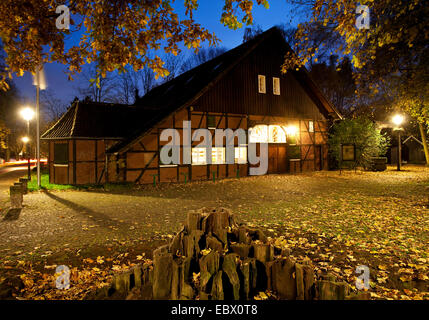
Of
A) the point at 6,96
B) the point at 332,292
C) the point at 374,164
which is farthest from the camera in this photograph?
the point at 6,96

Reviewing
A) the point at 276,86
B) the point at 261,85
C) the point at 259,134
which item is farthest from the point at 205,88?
the point at 276,86

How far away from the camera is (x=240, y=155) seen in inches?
706

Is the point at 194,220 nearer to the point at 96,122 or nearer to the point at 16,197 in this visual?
the point at 16,197

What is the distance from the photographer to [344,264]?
4.06 metres

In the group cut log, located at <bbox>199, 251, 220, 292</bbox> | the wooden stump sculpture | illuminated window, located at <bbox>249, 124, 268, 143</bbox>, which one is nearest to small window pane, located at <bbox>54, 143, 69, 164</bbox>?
illuminated window, located at <bbox>249, 124, 268, 143</bbox>

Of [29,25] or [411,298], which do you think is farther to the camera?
[29,25]

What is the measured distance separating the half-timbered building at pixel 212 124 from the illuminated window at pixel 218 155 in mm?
66

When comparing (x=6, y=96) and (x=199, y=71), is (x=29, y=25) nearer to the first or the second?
(x=199, y=71)

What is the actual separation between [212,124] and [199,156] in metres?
2.26

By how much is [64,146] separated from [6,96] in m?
24.1

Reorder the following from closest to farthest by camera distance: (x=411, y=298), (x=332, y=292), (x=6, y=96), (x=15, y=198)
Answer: (x=332, y=292) → (x=411, y=298) → (x=15, y=198) → (x=6, y=96)
